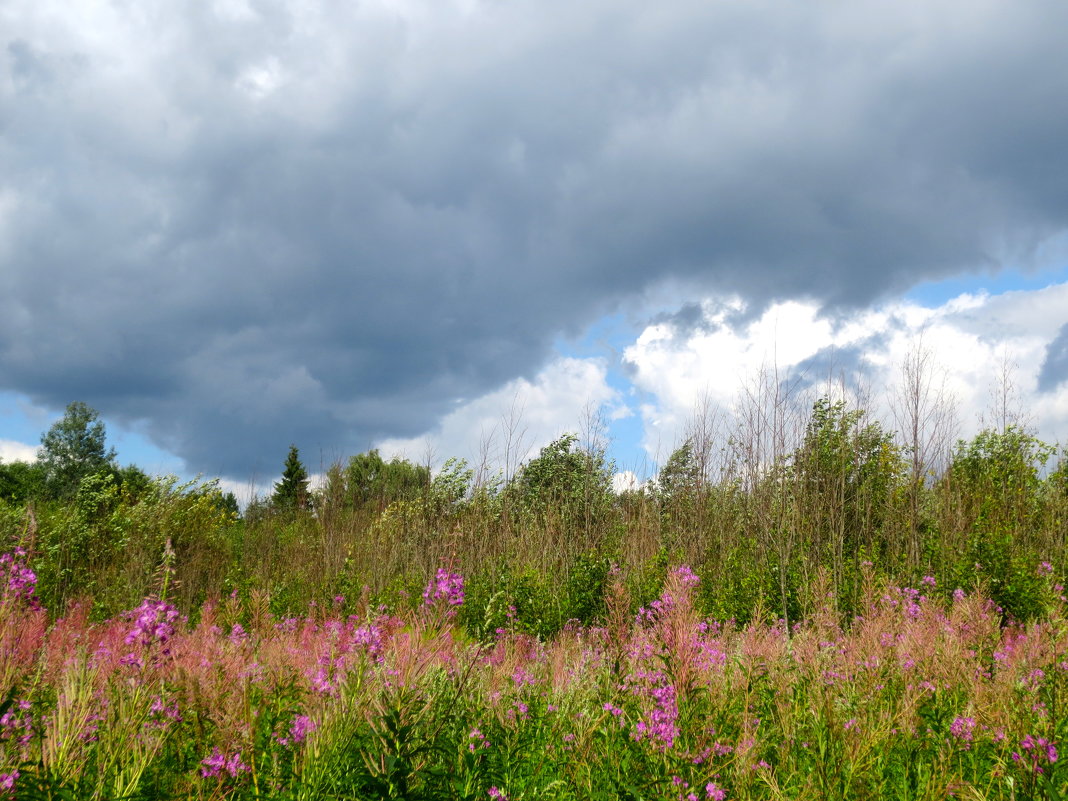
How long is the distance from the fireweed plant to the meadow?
18 millimetres

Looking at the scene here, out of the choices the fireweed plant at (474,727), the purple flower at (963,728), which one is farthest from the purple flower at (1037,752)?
the purple flower at (963,728)

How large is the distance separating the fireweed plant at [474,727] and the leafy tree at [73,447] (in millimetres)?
52700

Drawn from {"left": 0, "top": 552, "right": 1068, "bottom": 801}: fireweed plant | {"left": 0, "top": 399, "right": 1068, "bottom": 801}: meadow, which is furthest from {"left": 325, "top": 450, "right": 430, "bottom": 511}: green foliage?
{"left": 0, "top": 552, "right": 1068, "bottom": 801}: fireweed plant

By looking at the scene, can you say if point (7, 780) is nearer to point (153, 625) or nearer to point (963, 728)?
point (153, 625)

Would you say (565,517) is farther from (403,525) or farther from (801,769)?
(801,769)

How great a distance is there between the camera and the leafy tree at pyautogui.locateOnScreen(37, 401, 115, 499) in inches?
1861

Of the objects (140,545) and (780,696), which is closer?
(780,696)

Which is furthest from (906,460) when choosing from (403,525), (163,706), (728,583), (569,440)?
(163,706)

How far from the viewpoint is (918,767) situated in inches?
112

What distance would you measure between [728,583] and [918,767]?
7.20m

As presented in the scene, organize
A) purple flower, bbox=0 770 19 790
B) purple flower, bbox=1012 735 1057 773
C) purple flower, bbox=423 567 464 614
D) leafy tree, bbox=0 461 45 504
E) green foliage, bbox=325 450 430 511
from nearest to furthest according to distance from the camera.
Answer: purple flower, bbox=0 770 19 790 < purple flower, bbox=1012 735 1057 773 < purple flower, bbox=423 567 464 614 < green foliage, bbox=325 450 430 511 < leafy tree, bbox=0 461 45 504

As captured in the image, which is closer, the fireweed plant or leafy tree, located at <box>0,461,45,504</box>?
the fireweed plant

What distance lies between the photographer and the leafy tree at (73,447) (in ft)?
155

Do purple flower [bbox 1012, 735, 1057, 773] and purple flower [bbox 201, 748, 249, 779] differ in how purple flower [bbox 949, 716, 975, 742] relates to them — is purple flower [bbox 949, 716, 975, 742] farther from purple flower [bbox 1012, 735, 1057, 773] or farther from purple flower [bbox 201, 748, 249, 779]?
purple flower [bbox 201, 748, 249, 779]
